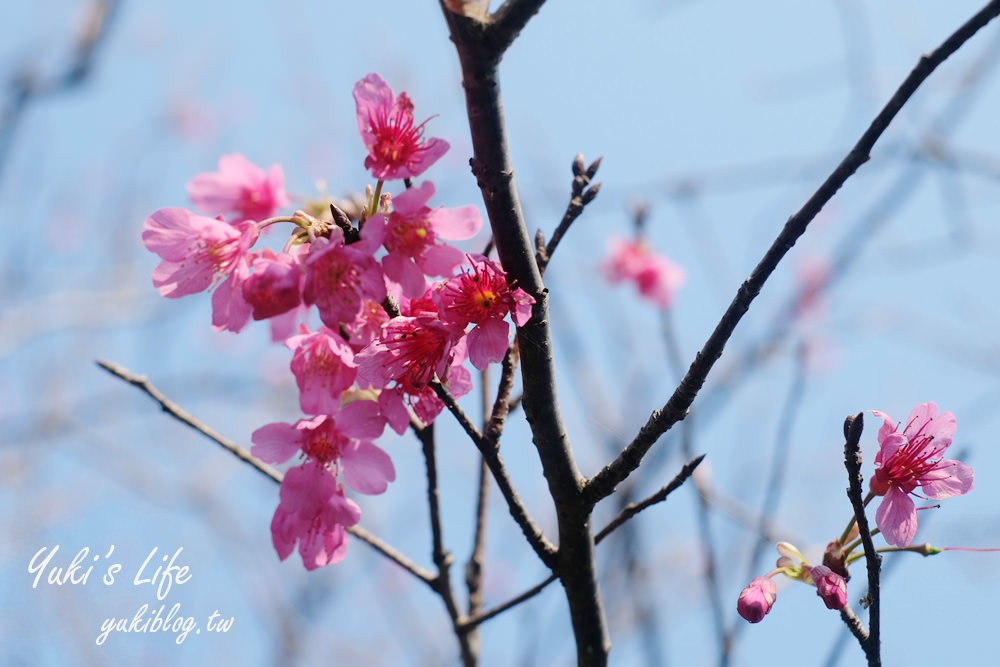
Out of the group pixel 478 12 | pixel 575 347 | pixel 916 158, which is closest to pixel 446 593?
pixel 478 12

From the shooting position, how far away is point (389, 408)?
112 centimetres

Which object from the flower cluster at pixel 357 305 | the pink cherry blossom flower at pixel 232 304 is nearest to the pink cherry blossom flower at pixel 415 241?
the flower cluster at pixel 357 305

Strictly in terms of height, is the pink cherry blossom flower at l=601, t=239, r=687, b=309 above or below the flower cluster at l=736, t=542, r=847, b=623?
above

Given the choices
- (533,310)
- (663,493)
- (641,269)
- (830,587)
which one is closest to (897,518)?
(830,587)

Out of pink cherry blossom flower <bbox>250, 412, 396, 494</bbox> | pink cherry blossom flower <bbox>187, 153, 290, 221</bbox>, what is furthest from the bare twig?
pink cherry blossom flower <bbox>187, 153, 290, 221</bbox>

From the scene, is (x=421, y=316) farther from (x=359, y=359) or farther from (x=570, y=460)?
(x=570, y=460)

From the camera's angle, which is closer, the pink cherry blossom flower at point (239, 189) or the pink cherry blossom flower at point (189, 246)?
the pink cherry blossom flower at point (189, 246)

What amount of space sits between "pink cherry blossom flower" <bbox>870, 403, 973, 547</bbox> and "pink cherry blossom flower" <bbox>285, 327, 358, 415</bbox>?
0.76m

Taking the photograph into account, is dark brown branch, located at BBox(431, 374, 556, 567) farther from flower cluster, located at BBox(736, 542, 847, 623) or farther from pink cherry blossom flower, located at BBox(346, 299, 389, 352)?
flower cluster, located at BBox(736, 542, 847, 623)

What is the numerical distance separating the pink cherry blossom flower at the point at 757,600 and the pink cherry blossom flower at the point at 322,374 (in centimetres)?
62

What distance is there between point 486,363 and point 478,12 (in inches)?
16.8

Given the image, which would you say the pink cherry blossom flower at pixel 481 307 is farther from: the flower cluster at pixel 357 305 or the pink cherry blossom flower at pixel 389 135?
the pink cherry blossom flower at pixel 389 135

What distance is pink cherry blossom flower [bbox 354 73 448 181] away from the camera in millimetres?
1131

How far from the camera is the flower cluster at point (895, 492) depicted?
1.10 metres
